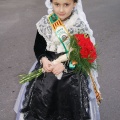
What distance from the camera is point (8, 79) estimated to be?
14.1ft

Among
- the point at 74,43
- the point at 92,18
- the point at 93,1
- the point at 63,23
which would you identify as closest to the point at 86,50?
the point at 74,43

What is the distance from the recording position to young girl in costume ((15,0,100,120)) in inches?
97.9

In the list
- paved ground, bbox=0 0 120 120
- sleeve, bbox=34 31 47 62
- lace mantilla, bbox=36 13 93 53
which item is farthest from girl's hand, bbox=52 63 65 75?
paved ground, bbox=0 0 120 120

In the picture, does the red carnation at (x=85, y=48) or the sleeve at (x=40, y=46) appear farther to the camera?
the sleeve at (x=40, y=46)

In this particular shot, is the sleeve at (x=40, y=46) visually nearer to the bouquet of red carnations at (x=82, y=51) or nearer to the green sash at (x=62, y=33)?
the green sash at (x=62, y=33)

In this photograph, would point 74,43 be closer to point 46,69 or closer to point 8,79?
point 46,69

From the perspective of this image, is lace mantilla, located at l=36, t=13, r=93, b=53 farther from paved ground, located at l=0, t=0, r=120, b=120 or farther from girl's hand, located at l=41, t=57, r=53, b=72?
paved ground, located at l=0, t=0, r=120, b=120

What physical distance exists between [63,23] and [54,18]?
0.08 m

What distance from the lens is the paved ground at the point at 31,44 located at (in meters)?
3.76

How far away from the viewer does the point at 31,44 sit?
557 cm

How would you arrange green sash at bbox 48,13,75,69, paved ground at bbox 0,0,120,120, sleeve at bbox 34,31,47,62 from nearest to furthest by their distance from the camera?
green sash at bbox 48,13,75,69 → sleeve at bbox 34,31,47,62 → paved ground at bbox 0,0,120,120

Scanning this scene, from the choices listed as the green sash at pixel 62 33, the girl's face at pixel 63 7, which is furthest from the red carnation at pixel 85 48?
the girl's face at pixel 63 7

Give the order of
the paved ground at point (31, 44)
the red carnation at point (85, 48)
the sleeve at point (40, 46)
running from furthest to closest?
1. the paved ground at point (31, 44)
2. the sleeve at point (40, 46)
3. the red carnation at point (85, 48)

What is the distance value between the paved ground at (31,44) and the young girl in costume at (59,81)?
0.91m
